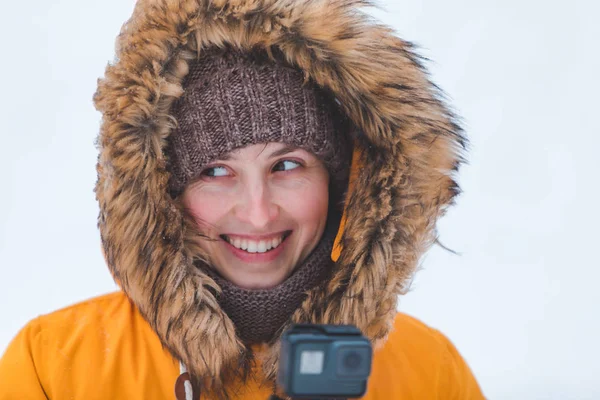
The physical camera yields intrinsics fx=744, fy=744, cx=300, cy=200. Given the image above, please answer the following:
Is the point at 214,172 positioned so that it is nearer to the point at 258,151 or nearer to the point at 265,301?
the point at 258,151

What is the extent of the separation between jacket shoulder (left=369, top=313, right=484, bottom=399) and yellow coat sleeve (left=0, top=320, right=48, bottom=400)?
677mm

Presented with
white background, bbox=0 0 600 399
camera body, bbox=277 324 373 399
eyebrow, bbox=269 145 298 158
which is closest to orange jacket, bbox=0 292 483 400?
eyebrow, bbox=269 145 298 158

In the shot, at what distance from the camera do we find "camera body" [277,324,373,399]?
34.1 inches

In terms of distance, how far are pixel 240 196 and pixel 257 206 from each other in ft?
0.16

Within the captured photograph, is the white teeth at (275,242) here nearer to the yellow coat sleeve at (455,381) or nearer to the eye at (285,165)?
the eye at (285,165)

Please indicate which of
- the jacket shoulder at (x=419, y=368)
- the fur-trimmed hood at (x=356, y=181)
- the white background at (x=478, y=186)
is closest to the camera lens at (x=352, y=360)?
the fur-trimmed hood at (x=356, y=181)

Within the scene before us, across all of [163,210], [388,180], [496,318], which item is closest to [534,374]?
[496,318]

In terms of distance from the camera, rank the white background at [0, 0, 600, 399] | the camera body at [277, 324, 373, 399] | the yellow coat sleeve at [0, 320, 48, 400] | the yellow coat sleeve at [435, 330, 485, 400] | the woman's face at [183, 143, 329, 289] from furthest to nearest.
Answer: the white background at [0, 0, 600, 399] < the yellow coat sleeve at [435, 330, 485, 400] < the woman's face at [183, 143, 329, 289] < the yellow coat sleeve at [0, 320, 48, 400] < the camera body at [277, 324, 373, 399]

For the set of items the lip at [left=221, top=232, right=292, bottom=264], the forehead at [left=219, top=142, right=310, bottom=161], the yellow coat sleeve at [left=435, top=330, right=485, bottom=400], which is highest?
the forehead at [left=219, top=142, right=310, bottom=161]

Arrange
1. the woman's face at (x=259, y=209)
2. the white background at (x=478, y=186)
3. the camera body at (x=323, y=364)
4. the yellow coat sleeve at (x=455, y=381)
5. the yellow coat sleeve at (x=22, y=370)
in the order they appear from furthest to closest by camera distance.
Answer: the white background at (x=478, y=186) < the yellow coat sleeve at (x=455, y=381) < the woman's face at (x=259, y=209) < the yellow coat sleeve at (x=22, y=370) < the camera body at (x=323, y=364)

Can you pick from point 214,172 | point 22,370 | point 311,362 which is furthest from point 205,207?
point 311,362

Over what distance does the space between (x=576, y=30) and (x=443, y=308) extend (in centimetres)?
220

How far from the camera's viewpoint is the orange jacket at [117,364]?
143 cm

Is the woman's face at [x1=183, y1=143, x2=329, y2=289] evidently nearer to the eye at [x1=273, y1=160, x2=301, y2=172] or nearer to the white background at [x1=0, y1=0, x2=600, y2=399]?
the eye at [x1=273, y1=160, x2=301, y2=172]
